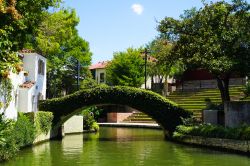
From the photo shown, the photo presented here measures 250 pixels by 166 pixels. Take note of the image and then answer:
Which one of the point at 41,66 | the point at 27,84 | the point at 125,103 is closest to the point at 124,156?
the point at 125,103

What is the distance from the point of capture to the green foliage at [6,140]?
21.8 m

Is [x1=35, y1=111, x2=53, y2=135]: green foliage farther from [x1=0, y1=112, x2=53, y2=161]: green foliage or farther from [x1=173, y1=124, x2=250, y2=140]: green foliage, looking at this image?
[x1=173, y1=124, x2=250, y2=140]: green foliage

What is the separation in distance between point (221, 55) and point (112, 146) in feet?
34.2

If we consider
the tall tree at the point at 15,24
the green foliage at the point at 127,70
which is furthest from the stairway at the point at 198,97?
the tall tree at the point at 15,24

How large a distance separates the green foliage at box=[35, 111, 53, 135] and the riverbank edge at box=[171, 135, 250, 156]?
32.2 ft

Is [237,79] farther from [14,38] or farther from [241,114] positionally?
[14,38]

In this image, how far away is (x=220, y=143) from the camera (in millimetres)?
28734

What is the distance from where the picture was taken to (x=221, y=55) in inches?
1385

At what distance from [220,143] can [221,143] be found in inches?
5.1

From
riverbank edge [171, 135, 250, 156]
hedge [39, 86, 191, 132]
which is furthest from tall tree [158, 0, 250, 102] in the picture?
riverbank edge [171, 135, 250, 156]

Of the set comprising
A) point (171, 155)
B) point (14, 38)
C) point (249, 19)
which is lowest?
point (171, 155)

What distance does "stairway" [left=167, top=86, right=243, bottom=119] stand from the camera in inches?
2101

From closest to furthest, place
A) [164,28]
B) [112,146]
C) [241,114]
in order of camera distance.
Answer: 1. [241,114]
2. [112,146]
3. [164,28]

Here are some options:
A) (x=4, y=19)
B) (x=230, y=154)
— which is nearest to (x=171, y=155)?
(x=230, y=154)
